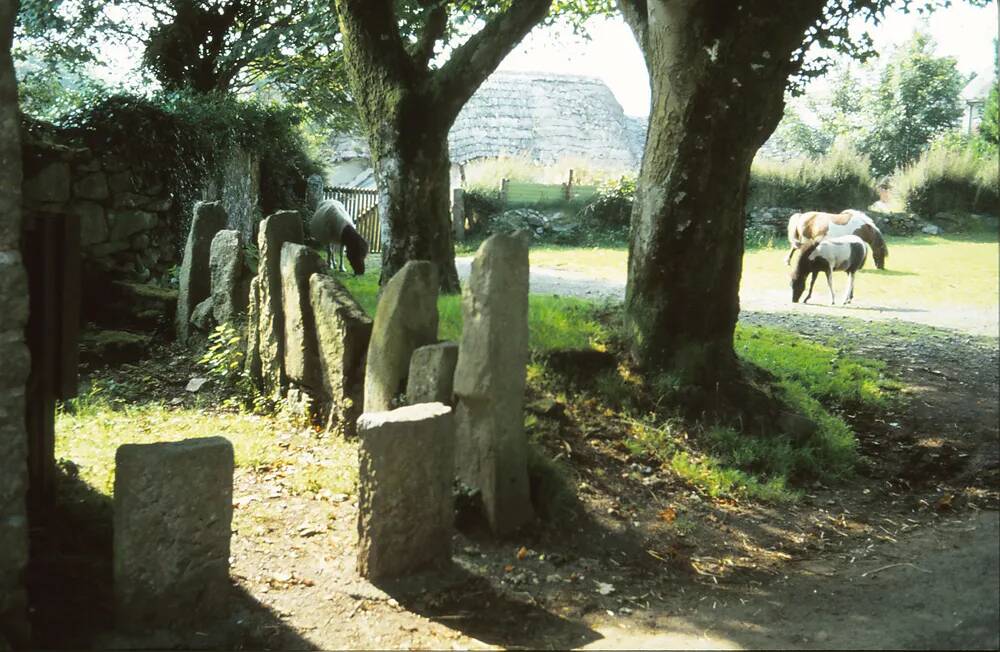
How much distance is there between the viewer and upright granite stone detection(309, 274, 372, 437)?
6281mm

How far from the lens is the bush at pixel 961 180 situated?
328 cm

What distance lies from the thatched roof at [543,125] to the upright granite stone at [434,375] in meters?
23.3

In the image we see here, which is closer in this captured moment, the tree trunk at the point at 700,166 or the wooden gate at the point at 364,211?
the tree trunk at the point at 700,166

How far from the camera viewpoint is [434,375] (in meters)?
5.11

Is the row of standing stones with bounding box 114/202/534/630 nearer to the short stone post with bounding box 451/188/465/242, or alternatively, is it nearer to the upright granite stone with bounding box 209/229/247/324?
the upright granite stone with bounding box 209/229/247/324

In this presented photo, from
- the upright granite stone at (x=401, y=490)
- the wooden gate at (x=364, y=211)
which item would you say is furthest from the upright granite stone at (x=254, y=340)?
the wooden gate at (x=364, y=211)

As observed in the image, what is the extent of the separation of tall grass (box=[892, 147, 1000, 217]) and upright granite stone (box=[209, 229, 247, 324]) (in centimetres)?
592

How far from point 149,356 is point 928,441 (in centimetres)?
701

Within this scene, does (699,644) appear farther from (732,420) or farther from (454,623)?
(732,420)

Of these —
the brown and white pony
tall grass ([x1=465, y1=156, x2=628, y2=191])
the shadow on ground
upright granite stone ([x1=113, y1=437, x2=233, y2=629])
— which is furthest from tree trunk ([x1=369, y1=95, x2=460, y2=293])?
tall grass ([x1=465, y1=156, x2=628, y2=191])

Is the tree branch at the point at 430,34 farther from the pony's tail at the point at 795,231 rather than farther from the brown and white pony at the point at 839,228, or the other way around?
the pony's tail at the point at 795,231

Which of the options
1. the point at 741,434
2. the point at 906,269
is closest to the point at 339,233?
the point at 906,269

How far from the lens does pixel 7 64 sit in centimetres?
331

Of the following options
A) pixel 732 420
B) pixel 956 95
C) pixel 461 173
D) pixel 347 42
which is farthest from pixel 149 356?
pixel 461 173
